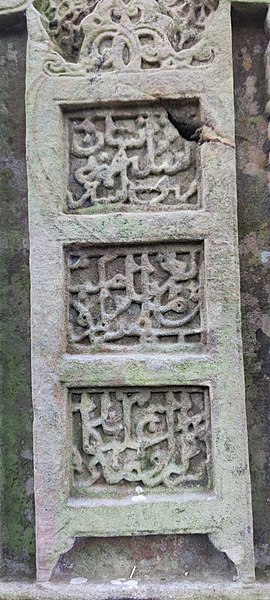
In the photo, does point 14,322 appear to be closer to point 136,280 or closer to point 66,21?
point 136,280

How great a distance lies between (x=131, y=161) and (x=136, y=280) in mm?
532

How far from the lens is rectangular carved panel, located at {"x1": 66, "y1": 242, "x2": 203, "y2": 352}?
7.71 feet

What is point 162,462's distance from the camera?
2287mm

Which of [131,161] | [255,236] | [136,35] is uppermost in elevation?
[136,35]

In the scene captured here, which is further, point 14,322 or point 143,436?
point 14,322

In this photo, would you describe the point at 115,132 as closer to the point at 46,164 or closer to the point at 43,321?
the point at 46,164

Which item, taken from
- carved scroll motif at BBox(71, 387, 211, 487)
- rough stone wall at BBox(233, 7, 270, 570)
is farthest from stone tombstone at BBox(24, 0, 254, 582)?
rough stone wall at BBox(233, 7, 270, 570)

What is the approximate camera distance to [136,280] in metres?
2.39

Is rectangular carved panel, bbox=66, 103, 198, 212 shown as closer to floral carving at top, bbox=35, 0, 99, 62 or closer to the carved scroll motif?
floral carving at top, bbox=35, 0, 99, 62

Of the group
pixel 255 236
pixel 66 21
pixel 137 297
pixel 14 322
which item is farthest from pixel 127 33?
pixel 14 322

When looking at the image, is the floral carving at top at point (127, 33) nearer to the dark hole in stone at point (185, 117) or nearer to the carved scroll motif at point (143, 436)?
the dark hole in stone at point (185, 117)

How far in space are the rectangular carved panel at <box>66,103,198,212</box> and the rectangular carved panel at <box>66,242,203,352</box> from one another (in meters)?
0.21

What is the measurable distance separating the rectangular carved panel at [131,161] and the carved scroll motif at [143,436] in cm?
84

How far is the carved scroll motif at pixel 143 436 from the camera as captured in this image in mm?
2287
